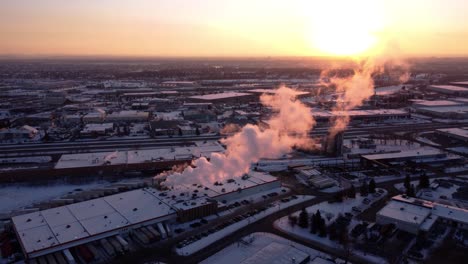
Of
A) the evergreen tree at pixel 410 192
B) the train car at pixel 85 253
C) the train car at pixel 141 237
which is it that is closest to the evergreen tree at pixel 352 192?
the evergreen tree at pixel 410 192

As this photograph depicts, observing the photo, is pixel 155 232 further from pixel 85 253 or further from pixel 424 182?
pixel 424 182

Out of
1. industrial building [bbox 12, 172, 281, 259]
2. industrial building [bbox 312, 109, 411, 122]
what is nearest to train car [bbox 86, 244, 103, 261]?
industrial building [bbox 12, 172, 281, 259]

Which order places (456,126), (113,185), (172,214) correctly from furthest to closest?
(456,126), (113,185), (172,214)

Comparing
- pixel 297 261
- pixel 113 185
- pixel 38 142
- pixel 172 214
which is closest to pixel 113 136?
pixel 38 142

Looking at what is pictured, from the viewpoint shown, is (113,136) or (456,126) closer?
(113,136)

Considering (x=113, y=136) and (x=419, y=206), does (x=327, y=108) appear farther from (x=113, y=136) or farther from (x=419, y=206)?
(x=419, y=206)

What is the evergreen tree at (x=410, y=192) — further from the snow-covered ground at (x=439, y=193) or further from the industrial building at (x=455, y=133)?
the industrial building at (x=455, y=133)

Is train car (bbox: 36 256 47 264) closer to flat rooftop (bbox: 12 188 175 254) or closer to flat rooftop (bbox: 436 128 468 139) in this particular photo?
flat rooftop (bbox: 12 188 175 254)
